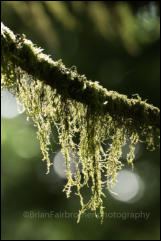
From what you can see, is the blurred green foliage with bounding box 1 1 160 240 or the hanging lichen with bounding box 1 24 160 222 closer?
the hanging lichen with bounding box 1 24 160 222

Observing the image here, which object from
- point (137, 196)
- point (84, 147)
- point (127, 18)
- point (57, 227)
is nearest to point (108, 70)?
point (137, 196)

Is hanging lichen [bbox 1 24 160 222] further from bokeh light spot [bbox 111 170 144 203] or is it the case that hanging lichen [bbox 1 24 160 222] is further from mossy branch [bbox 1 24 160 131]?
bokeh light spot [bbox 111 170 144 203]

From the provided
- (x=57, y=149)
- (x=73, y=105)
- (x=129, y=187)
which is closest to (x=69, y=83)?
(x=73, y=105)

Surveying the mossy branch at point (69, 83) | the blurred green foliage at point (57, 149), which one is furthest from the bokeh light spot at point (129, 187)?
the mossy branch at point (69, 83)

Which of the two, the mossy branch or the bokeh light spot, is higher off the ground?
the mossy branch

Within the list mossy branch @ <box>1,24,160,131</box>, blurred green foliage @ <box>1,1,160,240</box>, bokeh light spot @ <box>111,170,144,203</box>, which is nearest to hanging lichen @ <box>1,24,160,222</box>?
mossy branch @ <box>1,24,160,131</box>

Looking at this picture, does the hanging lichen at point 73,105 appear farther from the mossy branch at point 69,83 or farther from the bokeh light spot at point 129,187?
the bokeh light spot at point 129,187

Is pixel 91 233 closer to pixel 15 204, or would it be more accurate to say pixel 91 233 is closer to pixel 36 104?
pixel 15 204
